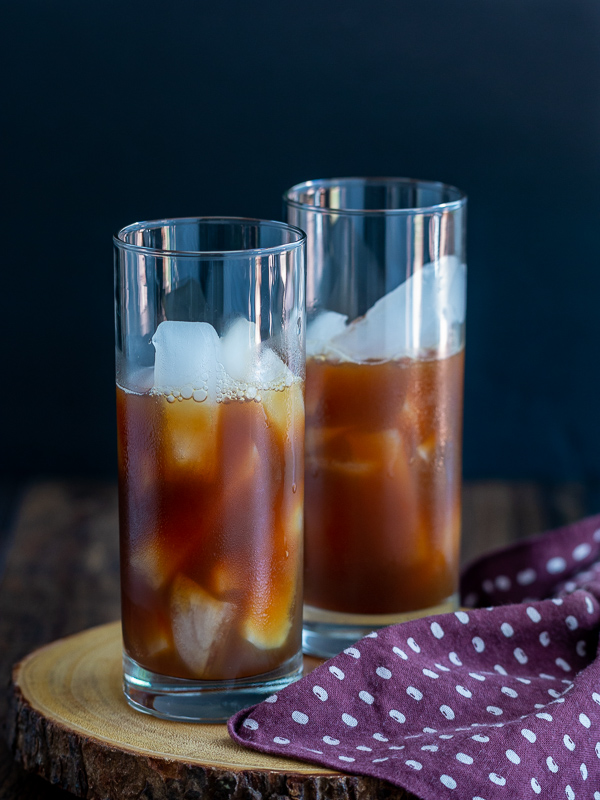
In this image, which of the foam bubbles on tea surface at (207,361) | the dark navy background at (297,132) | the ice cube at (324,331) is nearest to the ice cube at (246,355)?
the foam bubbles on tea surface at (207,361)

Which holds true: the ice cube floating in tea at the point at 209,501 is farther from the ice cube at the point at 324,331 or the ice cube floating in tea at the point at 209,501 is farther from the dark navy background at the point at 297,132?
the dark navy background at the point at 297,132

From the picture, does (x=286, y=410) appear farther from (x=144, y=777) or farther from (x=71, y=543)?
(x=71, y=543)

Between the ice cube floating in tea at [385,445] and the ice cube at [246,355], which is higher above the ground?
the ice cube at [246,355]

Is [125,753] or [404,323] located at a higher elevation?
[404,323]

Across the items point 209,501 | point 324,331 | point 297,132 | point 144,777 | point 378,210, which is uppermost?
point 297,132

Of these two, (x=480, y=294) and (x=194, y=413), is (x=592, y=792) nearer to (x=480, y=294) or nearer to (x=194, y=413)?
(x=194, y=413)

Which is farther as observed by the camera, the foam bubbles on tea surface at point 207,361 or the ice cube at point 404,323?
the ice cube at point 404,323

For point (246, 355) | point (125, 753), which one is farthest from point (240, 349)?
point (125, 753)
